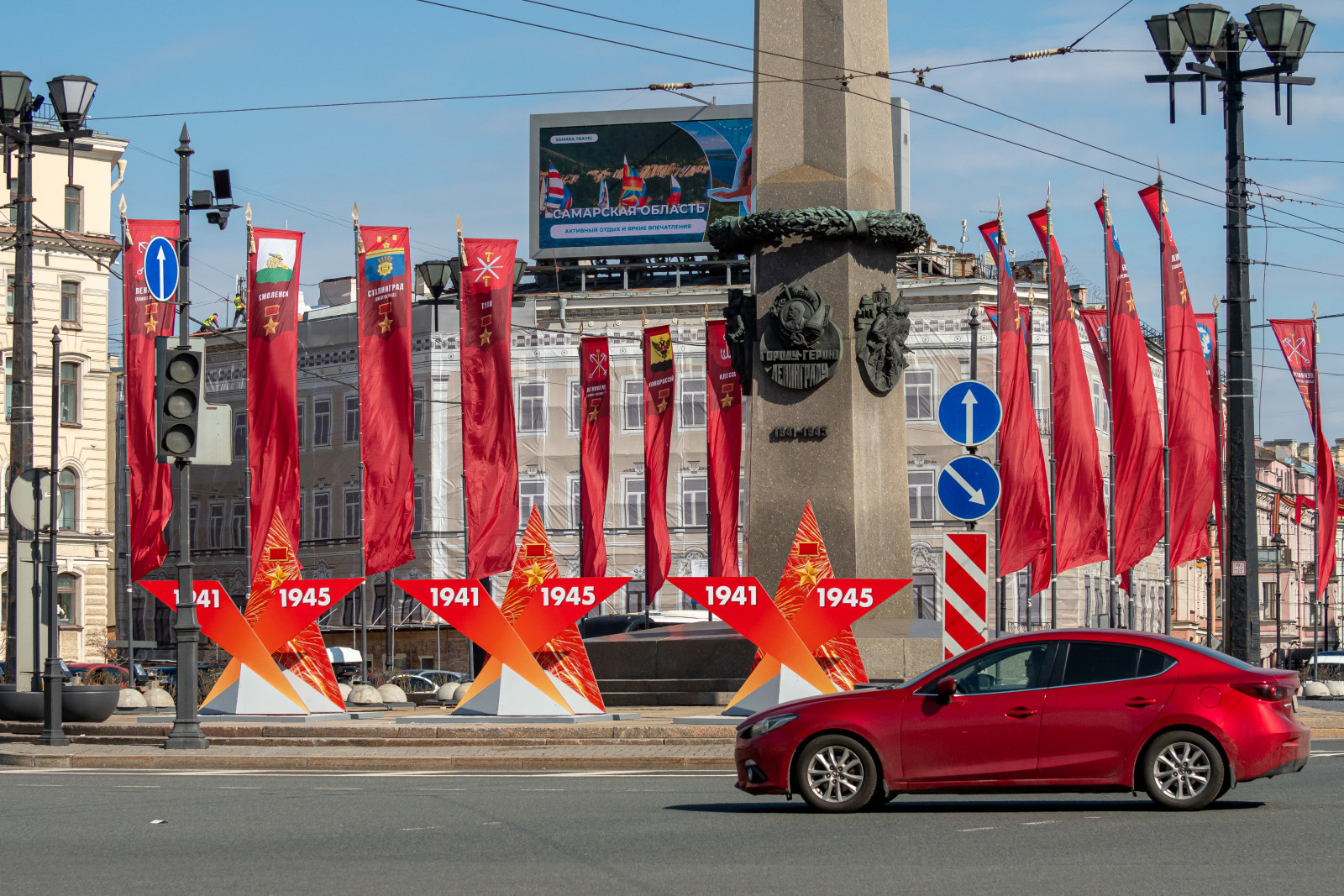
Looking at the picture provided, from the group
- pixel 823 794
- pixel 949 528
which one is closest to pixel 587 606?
pixel 823 794

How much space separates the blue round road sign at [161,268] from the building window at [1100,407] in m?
42.7

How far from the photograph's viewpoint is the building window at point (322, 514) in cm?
6650

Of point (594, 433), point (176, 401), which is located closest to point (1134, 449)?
point (594, 433)

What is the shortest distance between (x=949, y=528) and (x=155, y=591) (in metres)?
39.6

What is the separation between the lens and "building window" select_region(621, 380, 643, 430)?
212 feet

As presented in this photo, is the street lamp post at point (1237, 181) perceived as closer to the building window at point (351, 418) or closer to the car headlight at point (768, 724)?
the car headlight at point (768, 724)

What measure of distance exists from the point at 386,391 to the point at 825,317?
18745 mm

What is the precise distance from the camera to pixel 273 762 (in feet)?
63.7

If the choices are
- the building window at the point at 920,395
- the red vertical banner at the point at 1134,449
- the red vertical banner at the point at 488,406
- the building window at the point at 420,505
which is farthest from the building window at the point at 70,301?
the red vertical banner at the point at 1134,449

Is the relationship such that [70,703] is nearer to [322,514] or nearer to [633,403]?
Answer: [633,403]

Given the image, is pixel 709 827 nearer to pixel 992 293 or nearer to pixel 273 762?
pixel 273 762

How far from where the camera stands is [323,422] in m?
67.4

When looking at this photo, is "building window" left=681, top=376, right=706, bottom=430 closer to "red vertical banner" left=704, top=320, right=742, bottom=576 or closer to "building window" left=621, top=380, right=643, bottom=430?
"building window" left=621, top=380, right=643, bottom=430

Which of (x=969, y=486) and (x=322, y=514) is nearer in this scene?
(x=969, y=486)
